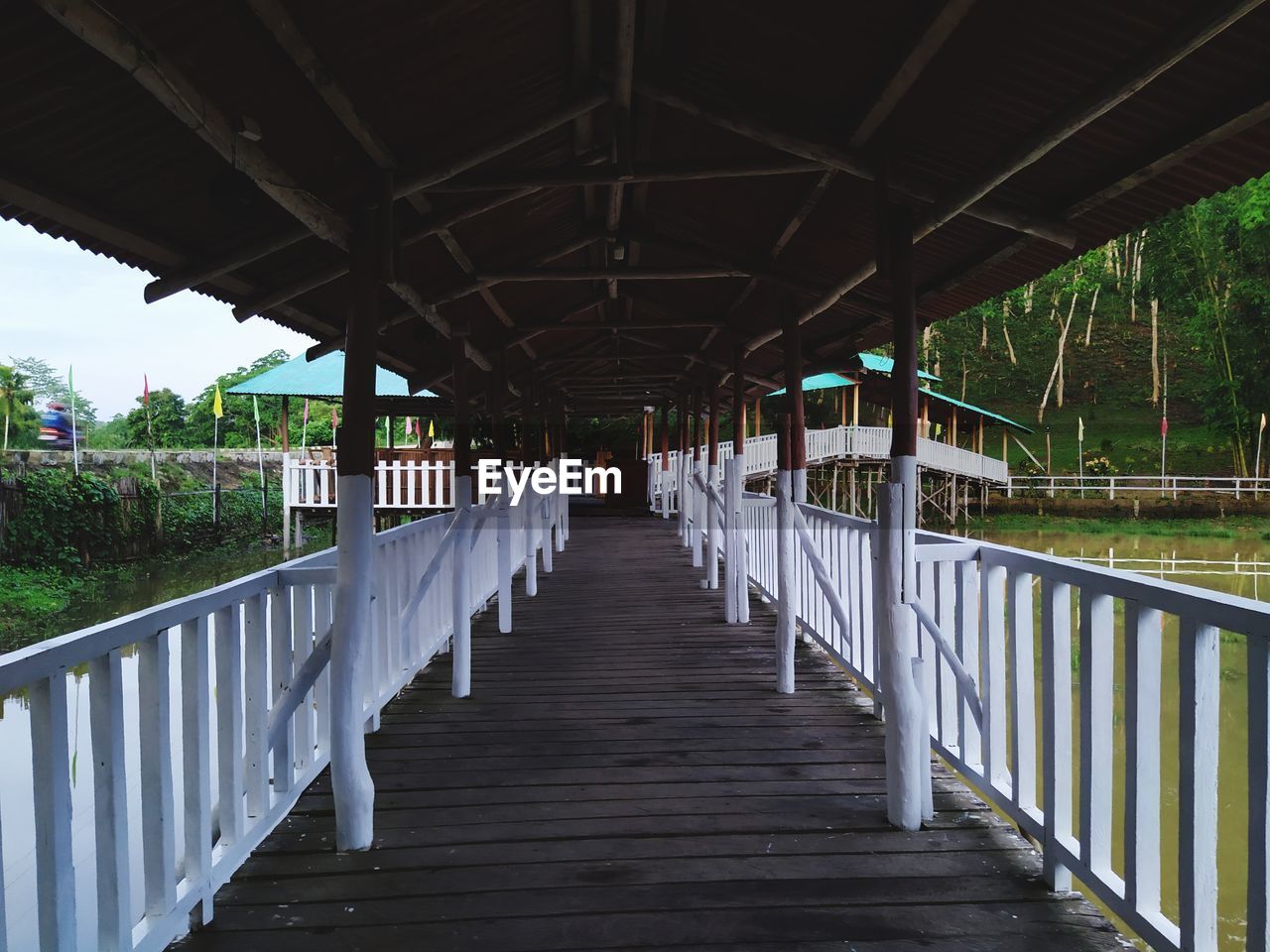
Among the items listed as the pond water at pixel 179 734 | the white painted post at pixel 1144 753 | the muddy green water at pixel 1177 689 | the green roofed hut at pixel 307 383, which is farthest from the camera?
the green roofed hut at pixel 307 383

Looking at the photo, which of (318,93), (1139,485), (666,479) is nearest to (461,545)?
(318,93)

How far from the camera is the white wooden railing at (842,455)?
73.2 ft

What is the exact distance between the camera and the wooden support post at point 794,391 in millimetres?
5223

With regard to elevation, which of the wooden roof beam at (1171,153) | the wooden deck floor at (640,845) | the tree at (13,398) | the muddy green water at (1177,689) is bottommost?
the muddy green water at (1177,689)

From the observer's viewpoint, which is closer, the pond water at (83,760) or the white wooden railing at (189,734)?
the white wooden railing at (189,734)

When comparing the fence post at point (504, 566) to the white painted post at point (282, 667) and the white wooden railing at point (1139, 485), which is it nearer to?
the white painted post at point (282, 667)

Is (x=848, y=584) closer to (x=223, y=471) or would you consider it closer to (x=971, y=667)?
(x=971, y=667)

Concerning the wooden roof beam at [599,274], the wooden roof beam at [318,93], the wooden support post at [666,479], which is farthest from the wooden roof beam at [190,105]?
the wooden support post at [666,479]

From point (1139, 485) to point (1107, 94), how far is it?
117 ft

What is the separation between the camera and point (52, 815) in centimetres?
177

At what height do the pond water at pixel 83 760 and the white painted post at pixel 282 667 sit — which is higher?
the white painted post at pixel 282 667

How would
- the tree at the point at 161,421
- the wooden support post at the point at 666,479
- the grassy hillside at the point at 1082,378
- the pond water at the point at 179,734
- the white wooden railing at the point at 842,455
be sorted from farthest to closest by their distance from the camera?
the tree at the point at 161,421 < the grassy hillside at the point at 1082,378 < the white wooden railing at the point at 842,455 < the wooden support post at the point at 666,479 < the pond water at the point at 179,734

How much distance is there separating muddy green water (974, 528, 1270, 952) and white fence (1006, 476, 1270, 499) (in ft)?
15.1

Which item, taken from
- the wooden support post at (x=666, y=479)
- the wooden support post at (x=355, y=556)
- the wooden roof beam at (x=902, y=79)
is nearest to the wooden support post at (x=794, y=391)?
the wooden roof beam at (x=902, y=79)
